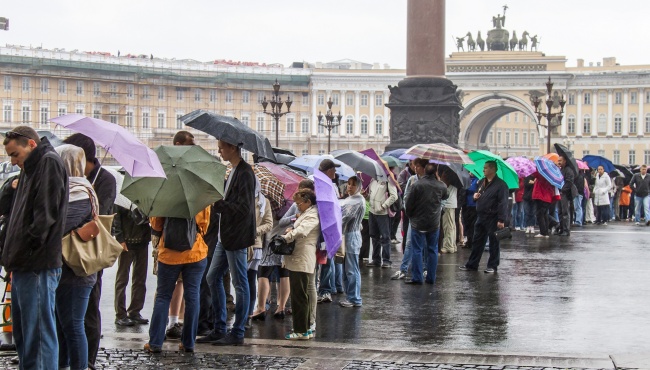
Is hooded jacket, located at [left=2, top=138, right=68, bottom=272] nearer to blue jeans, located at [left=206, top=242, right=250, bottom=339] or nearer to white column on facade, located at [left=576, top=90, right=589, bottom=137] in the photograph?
blue jeans, located at [left=206, top=242, right=250, bottom=339]

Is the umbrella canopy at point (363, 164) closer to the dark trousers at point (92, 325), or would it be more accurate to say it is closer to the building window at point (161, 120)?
the dark trousers at point (92, 325)

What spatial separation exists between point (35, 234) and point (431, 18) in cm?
2045

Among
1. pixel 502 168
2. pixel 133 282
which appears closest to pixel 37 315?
pixel 133 282

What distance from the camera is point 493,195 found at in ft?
50.4

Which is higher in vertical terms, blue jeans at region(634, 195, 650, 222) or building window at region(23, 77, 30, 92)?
building window at region(23, 77, 30, 92)

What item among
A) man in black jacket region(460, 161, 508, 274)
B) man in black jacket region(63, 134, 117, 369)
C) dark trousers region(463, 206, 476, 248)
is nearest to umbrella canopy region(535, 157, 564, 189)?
dark trousers region(463, 206, 476, 248)

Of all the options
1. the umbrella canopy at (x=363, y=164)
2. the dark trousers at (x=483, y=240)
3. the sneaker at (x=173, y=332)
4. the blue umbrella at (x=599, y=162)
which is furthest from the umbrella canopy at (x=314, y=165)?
the blue umbrella at (x=599, y=162)

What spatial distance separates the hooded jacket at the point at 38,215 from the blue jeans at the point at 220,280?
2838mm

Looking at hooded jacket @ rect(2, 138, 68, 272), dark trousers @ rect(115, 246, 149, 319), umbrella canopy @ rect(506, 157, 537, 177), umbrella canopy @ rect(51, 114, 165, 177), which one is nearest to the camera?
hooded jacket @ rect(2, 138, 68, 272)

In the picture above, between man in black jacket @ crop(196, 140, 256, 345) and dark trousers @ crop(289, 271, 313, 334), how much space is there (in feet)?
1.67

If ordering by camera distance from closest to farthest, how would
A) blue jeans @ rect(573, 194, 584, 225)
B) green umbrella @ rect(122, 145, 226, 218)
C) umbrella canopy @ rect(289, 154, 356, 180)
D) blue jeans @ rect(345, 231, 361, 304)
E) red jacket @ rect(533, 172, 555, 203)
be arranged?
green umbrella @ rect(122, 145, 226, 218) < blue jeans @ rect(345, 231, 361, 304) < umbrella canopy @ rect(289, 154, 356, 180) < red jacket @ rect(533, 172, 555, 203) < blue jeans @ rect(573, 194, 584, 225)

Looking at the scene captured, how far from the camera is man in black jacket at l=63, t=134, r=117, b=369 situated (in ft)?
26.6

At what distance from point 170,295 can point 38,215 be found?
2379 millimetres

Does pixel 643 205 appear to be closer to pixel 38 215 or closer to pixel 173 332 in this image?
pixel 173 332
